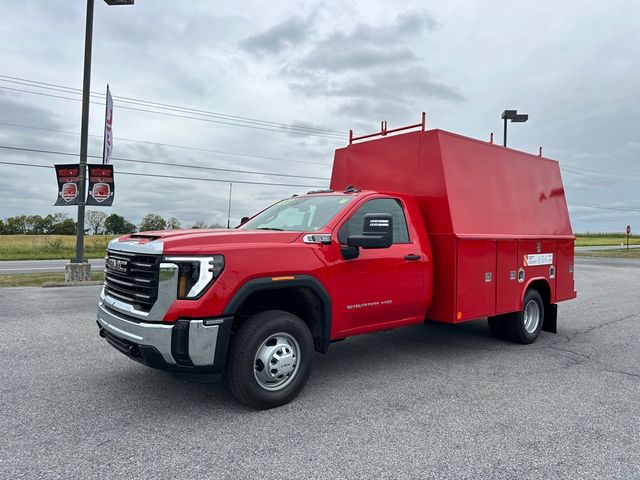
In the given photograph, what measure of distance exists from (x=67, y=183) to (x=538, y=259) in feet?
43.4

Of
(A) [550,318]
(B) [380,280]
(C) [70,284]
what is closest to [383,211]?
(B) [380,280]

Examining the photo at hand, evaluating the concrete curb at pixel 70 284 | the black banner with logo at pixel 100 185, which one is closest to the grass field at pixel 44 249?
the black banner with logo at pixel 100 185

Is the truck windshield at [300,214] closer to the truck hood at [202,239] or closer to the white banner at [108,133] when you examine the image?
the truck hood at [202,239]

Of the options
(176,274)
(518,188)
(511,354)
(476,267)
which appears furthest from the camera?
(518,188)

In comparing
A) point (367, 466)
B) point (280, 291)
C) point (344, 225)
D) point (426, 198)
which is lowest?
point (367, 466)

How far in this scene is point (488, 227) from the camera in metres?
6.11

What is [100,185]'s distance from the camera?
1428cm

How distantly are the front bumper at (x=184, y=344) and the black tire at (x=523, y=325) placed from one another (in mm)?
4550

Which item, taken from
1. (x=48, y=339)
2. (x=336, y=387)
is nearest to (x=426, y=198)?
(x=336, y=387)

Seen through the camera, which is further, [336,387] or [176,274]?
[336,387]

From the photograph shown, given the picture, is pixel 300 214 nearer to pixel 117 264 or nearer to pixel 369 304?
pixel 369 304

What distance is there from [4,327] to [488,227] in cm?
737

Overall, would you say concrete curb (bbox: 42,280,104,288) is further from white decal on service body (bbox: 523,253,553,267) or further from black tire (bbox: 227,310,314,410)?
white decal on service body (bbox: 523,253,553,267)

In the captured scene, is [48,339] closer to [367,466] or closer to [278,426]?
[278,426]
